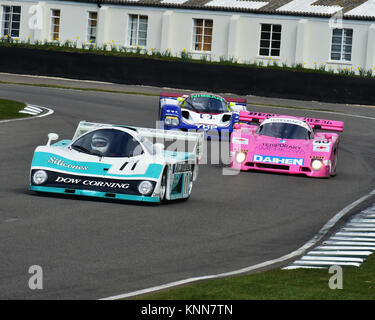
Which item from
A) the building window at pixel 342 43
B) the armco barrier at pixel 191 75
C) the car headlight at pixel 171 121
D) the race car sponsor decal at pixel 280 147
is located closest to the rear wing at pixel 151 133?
the race car sponsor decal at pixel 280 147

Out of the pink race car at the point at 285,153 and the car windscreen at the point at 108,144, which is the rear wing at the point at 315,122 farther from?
the car windscreen at the point at 108,144

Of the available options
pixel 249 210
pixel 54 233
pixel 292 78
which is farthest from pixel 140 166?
pixel 292 78

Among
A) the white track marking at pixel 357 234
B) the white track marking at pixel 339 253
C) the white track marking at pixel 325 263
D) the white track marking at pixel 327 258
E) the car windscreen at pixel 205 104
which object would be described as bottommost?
the white track marking at pixel 357 234

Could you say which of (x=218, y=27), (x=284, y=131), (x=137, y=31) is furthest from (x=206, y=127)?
(x=137, y=31)

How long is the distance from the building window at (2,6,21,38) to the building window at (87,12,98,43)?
430 cm

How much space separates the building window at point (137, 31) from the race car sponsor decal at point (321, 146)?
35190mm

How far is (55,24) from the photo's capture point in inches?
2288

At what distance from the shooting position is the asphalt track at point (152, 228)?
989cm

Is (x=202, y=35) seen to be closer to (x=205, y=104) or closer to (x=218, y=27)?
(x=218, y=27)

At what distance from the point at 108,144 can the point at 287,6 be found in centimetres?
3778

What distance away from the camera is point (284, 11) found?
51750mm

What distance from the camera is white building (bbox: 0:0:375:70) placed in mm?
51031

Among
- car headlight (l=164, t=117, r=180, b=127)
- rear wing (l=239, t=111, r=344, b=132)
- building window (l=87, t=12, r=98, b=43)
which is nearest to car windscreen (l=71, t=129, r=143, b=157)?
rear wing (l=239, t=111, r=344, b=132)

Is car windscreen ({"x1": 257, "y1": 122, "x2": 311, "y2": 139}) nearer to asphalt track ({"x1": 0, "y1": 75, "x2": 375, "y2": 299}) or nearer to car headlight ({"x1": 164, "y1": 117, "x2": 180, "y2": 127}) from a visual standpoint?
asphalt track ({"x1": 0, "y1": 75, "x2": 375, "y2": 299})
